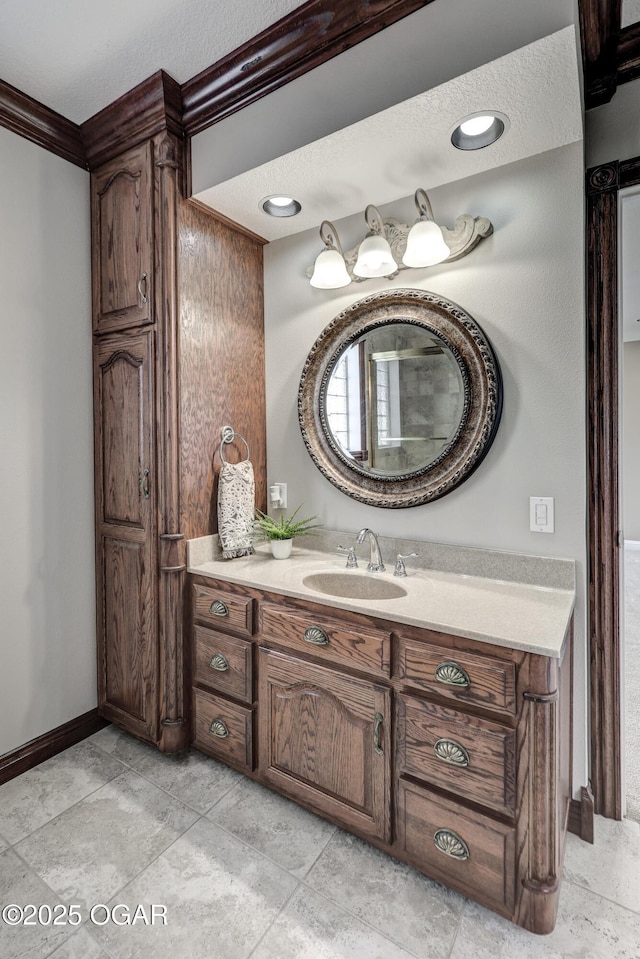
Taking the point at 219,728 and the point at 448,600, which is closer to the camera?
the point at 448,600

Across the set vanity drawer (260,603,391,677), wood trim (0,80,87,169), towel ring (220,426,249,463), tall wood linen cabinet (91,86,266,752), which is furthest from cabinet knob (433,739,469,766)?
wood trim (0,80,87,169)

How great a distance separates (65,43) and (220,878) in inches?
108

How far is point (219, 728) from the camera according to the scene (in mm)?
1924

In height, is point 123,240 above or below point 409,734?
above

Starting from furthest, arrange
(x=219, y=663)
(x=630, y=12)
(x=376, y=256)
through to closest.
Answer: (x=219, y=663) < (x=376, y=256) < (x=630, y=12)

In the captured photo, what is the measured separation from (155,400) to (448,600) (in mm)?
1339

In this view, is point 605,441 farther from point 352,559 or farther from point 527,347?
point 352,559

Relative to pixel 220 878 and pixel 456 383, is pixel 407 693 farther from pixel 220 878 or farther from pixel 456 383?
pixel 456 383

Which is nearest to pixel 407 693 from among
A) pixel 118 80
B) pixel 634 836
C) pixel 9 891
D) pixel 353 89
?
pixel 634 836

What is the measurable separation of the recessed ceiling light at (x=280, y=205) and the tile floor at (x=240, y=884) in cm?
229

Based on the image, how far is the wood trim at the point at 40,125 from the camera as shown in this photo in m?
1.87

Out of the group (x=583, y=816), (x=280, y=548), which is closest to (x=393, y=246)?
(x=280, y=548)

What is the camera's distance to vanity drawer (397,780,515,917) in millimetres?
1300

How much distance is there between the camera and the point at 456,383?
1.85 m
